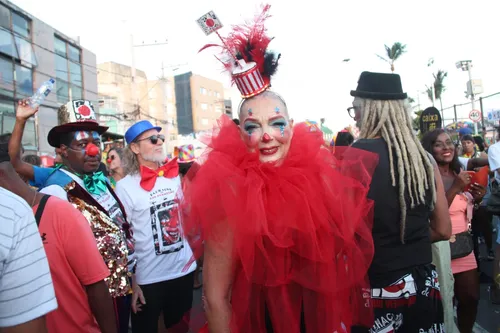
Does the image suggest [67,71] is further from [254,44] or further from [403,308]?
[403,308]

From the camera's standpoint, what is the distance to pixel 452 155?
3932mm

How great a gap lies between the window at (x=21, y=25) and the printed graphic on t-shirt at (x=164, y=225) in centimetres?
2064

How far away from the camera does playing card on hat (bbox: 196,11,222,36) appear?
2342 millimetres

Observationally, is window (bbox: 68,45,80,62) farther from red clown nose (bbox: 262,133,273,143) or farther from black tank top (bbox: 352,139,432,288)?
black tank top (bbox: 352,139,432,288)

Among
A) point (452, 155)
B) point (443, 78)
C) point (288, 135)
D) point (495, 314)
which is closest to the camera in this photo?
point (288, 135)

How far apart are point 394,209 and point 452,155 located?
2.00 meters

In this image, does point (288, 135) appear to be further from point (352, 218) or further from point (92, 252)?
point (92, 252)

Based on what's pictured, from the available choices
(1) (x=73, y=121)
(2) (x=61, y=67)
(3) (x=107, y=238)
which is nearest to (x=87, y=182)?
(1) (x=73, y=121)

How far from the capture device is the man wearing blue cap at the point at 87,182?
8.71ft

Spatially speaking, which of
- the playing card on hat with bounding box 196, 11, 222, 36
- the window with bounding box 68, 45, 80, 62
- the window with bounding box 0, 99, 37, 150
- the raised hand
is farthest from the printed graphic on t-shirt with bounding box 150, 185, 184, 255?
the window with bounding box 68, 45, 80, 62

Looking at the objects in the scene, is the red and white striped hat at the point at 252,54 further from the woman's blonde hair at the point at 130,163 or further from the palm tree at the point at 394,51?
the palm tree at the point at 394,51

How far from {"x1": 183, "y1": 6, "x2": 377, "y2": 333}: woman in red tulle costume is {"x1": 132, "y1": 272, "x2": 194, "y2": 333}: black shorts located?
5.13 feet

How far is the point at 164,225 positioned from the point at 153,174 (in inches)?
19.4

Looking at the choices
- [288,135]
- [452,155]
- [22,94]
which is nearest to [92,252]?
[288,135]
